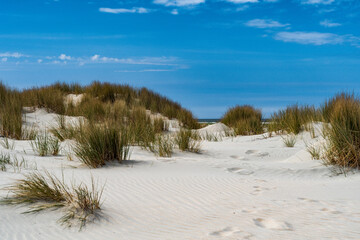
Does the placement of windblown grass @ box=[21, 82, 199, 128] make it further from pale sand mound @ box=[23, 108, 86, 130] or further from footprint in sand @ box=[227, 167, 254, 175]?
footprint in sand @ box=[227, 167, 254, 175]

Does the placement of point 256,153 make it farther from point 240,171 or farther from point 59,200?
point 59,200

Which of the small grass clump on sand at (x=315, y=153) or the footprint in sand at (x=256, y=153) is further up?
the small grass clump on sand at (x=315, y=153)

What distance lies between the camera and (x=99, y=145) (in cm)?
552

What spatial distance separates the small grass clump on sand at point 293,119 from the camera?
10.0m

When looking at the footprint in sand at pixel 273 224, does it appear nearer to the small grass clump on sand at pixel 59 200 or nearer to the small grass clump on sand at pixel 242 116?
the small grass clump on sand at pixel 59 200

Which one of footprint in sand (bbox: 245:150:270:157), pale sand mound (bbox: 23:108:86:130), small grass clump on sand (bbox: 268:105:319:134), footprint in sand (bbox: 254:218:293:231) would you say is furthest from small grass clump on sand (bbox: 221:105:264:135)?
footprint in sand (bbox: 254:218:293:231)

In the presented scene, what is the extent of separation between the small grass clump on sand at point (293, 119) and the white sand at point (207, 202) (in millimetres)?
3674

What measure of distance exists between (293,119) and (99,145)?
21.2 ft

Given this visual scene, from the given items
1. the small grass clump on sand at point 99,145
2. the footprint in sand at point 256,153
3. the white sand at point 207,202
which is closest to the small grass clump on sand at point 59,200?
the white sand at point 207,202

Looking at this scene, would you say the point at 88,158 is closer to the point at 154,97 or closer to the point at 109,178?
the point at 109,178

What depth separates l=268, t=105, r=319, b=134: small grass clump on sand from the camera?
1001 cm

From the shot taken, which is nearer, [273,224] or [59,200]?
[273,224]

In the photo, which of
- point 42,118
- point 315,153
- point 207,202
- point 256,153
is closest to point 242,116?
→ point 256,153

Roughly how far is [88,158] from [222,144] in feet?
15.7
